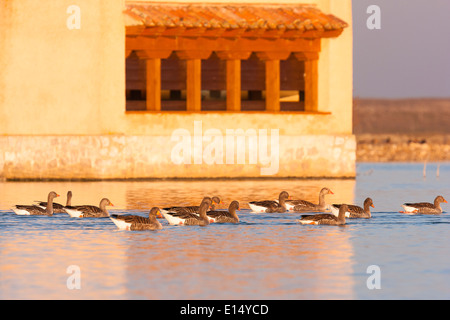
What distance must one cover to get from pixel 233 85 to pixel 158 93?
8.74 ft

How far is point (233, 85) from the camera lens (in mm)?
42250

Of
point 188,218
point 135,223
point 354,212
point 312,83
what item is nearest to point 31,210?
point 135,223

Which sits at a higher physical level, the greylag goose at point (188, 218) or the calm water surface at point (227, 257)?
the greylag goose at point (188, 218)

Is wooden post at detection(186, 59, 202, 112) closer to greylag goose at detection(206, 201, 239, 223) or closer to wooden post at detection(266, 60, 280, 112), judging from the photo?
wooden post at detection(266, 60, 280, 112)

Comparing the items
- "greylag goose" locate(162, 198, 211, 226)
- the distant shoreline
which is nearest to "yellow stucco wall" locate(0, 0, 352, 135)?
"greylag goose" locate(162, 198, 211, 226)

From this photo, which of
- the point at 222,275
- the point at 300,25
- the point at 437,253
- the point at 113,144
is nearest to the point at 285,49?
the point at 300,25

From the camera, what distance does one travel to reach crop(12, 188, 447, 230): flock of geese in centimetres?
2388

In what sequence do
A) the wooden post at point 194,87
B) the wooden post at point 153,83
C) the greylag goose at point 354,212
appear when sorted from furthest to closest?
the wooden post at point 194,87
the wooden post at point 153,83
the greylag goose at point 354,212

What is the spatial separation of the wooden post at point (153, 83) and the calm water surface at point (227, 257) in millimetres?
10321

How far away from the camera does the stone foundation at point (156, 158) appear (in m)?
39.6

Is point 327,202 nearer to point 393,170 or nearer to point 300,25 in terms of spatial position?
point 300,25

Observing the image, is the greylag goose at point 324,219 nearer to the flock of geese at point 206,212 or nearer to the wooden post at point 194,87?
the flock of geese at point 206,212

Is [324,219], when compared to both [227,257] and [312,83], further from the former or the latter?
[312,83]

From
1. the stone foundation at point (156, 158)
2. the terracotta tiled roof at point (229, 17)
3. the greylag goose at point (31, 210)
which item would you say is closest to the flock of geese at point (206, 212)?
the greylag goose at point (31, 210)
